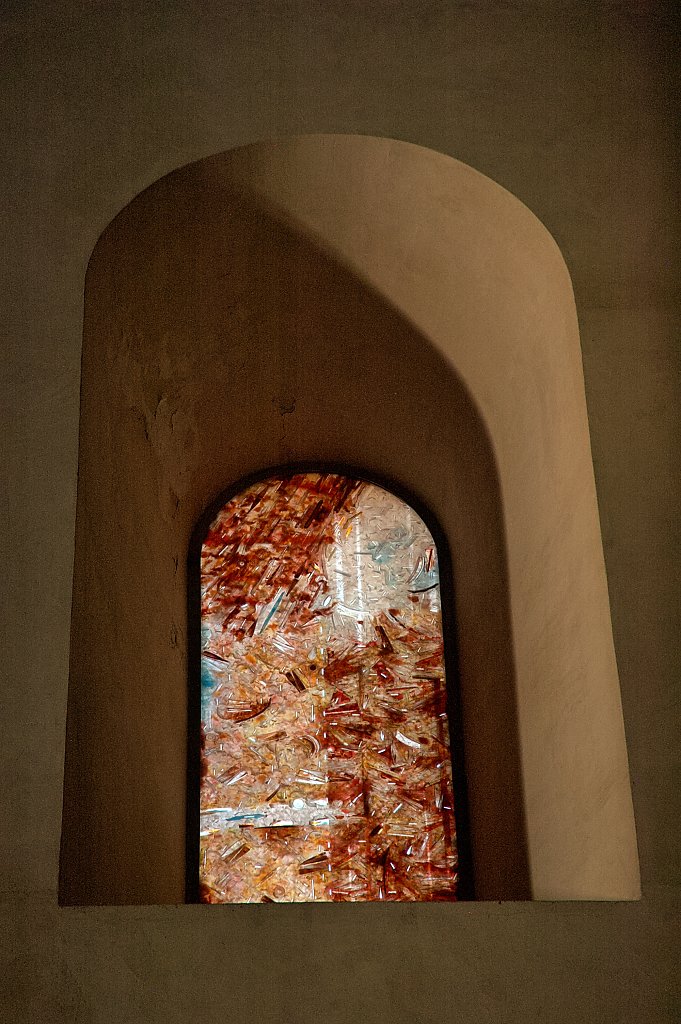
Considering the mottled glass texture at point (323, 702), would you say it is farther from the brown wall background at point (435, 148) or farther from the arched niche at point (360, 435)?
the brown wall background at point (435, 148)

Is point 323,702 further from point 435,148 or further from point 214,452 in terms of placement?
point 435,148

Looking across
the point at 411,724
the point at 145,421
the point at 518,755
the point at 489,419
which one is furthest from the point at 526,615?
the point at 145,421

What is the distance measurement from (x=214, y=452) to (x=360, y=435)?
2.28 ft

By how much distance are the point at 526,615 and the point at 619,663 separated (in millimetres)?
1003

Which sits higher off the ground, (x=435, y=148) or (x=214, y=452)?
(x=435, y=148)

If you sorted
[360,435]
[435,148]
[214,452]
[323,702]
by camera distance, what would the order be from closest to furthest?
[435,148] < [323,702] < [214,452] < [360,435]

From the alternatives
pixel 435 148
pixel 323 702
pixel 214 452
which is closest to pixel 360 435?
pixel 214 452

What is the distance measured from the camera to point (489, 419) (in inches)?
179

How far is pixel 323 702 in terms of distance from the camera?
203 inches

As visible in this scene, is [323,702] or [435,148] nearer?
[435,148]

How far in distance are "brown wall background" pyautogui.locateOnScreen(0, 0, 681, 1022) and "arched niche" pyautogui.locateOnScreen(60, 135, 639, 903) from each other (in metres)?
0.09

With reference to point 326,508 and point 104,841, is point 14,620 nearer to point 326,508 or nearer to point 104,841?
point 104,841

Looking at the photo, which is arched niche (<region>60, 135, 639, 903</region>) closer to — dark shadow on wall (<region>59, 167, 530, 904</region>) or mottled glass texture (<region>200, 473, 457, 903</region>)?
dark shadow on wall (<region>59, 167, 530, 904</region>)

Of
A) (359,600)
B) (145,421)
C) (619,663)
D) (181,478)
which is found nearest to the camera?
(619,663)
